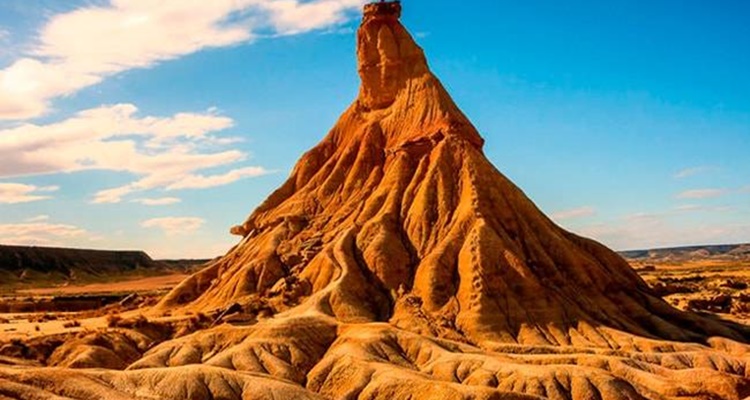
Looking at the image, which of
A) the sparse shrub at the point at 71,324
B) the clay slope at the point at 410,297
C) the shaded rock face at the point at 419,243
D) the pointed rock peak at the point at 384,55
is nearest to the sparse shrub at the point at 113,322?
the sparse shrub at the point at 71,324

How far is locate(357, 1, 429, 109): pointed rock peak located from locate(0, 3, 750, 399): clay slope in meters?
0.28

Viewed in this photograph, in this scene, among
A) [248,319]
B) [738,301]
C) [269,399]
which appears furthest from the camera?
[738,301]

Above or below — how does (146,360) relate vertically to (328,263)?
below

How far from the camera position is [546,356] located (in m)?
90.8

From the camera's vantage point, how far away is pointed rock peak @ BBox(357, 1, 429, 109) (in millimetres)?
137250

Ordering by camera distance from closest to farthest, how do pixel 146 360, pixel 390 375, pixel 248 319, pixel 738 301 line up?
pixel 390 375 < pixel 146 360 < pixel 248 319 < pixel 738 301

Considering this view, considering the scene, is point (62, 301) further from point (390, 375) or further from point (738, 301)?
point (738, 301)

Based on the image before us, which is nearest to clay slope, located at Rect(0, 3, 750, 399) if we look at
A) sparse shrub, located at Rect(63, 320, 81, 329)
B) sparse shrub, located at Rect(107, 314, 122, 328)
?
sparse shrub, located at Rect(107, 314, 122, 328)

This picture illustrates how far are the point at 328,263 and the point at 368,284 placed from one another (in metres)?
6.59

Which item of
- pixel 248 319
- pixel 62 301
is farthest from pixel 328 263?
pixel 62 301

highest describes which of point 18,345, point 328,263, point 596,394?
point 328,263

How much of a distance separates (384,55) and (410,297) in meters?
47.3

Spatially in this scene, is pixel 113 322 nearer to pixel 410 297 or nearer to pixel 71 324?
pixel 71 324

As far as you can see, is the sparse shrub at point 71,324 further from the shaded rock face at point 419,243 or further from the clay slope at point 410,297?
the shaded rock face at point 419,243
